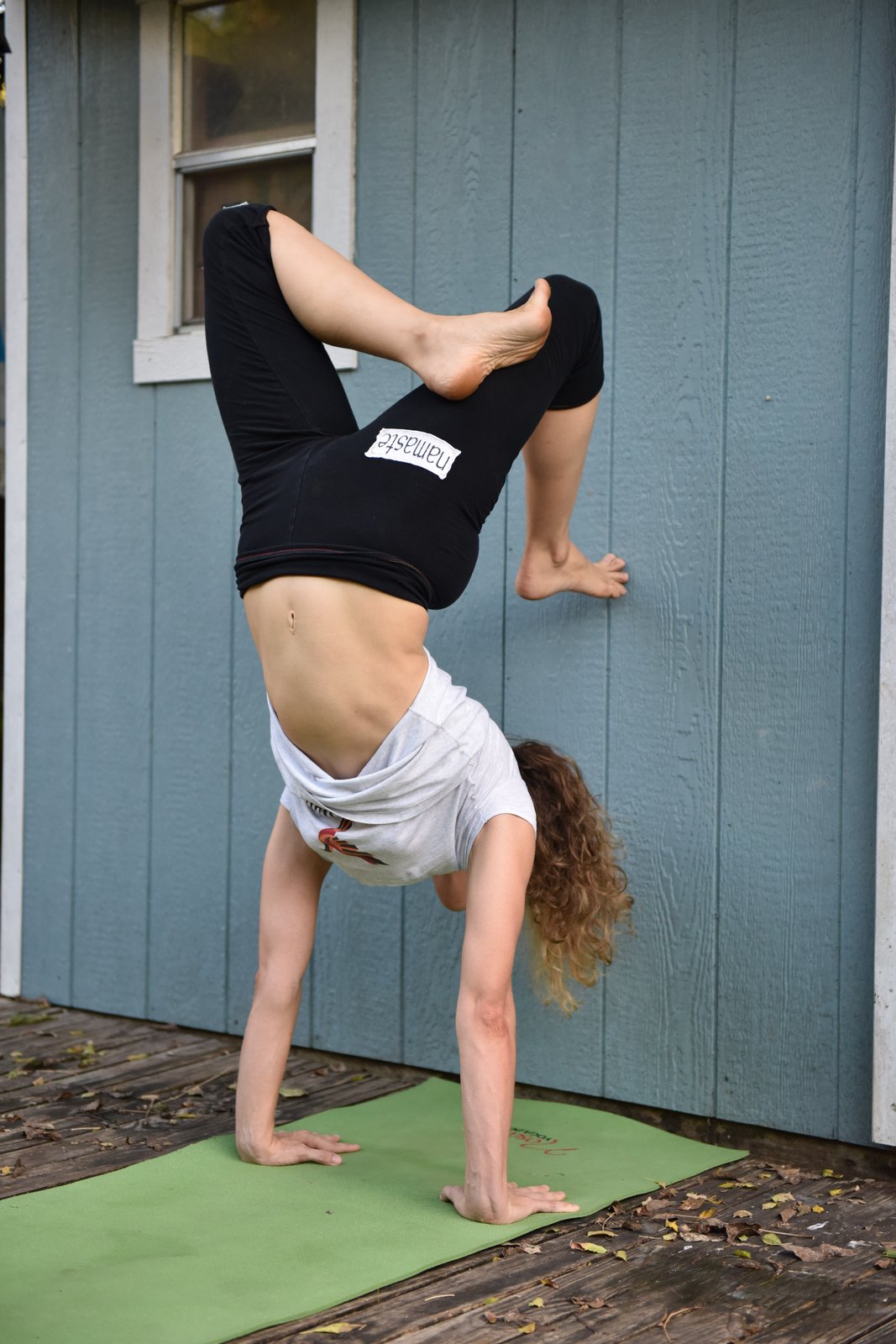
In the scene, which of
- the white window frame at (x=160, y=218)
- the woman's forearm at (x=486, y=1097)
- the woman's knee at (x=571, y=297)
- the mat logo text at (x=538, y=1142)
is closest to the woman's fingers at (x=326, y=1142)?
the mat logo text at (x=538, y=1142)

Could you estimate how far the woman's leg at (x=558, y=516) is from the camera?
3109 millimetres

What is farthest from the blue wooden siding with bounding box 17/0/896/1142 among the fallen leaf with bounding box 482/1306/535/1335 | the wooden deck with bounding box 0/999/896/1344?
the fallen leaf with bounding box 482/1306/535/1335

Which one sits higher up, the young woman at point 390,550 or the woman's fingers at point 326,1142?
the young woman at point 390,550

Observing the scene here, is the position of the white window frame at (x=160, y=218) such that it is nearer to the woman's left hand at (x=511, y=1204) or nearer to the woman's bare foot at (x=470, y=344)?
the woman's bare foot at (x=470, y=344)

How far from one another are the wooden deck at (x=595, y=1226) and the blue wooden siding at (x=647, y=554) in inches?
6.4

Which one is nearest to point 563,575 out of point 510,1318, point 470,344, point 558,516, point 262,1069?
point 558,516

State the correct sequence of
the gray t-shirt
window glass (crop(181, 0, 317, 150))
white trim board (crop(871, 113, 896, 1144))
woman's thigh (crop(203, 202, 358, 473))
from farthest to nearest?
window glass (crop(181, 0, 317, 150))
white trim board (crop(871, 113, 896, 1144))
the gray t-shirt
woman's thigh (crop(203, 202, 358, 473))

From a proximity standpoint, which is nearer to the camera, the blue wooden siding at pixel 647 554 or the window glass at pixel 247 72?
the blue wooden siding at pixel 647 554

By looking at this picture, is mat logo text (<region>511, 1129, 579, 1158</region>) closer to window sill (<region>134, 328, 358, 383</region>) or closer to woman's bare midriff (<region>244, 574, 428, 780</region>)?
woman's bare midriff (<region>244, 574, 428, 780</region>)

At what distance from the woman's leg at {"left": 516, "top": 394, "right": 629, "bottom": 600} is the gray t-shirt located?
22.1 inches

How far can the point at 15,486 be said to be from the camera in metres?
4.66

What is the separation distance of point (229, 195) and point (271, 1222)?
2.90 m

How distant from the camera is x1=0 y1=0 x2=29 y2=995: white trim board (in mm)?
4613

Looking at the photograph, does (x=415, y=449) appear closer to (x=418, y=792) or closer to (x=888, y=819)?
(x=418, y=792)
